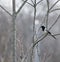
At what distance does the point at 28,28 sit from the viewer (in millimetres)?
21156

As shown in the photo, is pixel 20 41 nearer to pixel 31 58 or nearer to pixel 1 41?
pixel 31 58

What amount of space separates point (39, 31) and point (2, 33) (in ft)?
47.4

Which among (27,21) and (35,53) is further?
(27,21)

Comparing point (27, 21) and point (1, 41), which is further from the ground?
Result: point (1, 41)

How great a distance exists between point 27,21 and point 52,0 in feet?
59.2

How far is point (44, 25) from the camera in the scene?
12.1 feet

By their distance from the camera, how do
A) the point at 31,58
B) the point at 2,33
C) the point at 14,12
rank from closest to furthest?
the point at 14,12
the point at 31,58
the point at 2,33

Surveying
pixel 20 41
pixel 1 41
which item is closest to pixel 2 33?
pixel 1 41

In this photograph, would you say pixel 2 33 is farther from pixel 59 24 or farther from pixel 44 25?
pixel 44 25

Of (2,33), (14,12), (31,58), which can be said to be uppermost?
(14,12)

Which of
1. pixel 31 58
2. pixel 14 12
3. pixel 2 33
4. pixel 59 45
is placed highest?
pixel 14 12

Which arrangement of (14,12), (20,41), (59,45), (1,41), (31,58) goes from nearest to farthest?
1. (14,12)
2. (31,58)
3. (20,41)
4. (1,41)
5. (59,45)

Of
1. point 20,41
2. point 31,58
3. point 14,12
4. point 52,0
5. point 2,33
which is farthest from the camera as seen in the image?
point 2,33

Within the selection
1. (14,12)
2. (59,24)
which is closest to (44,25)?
(14,12)
